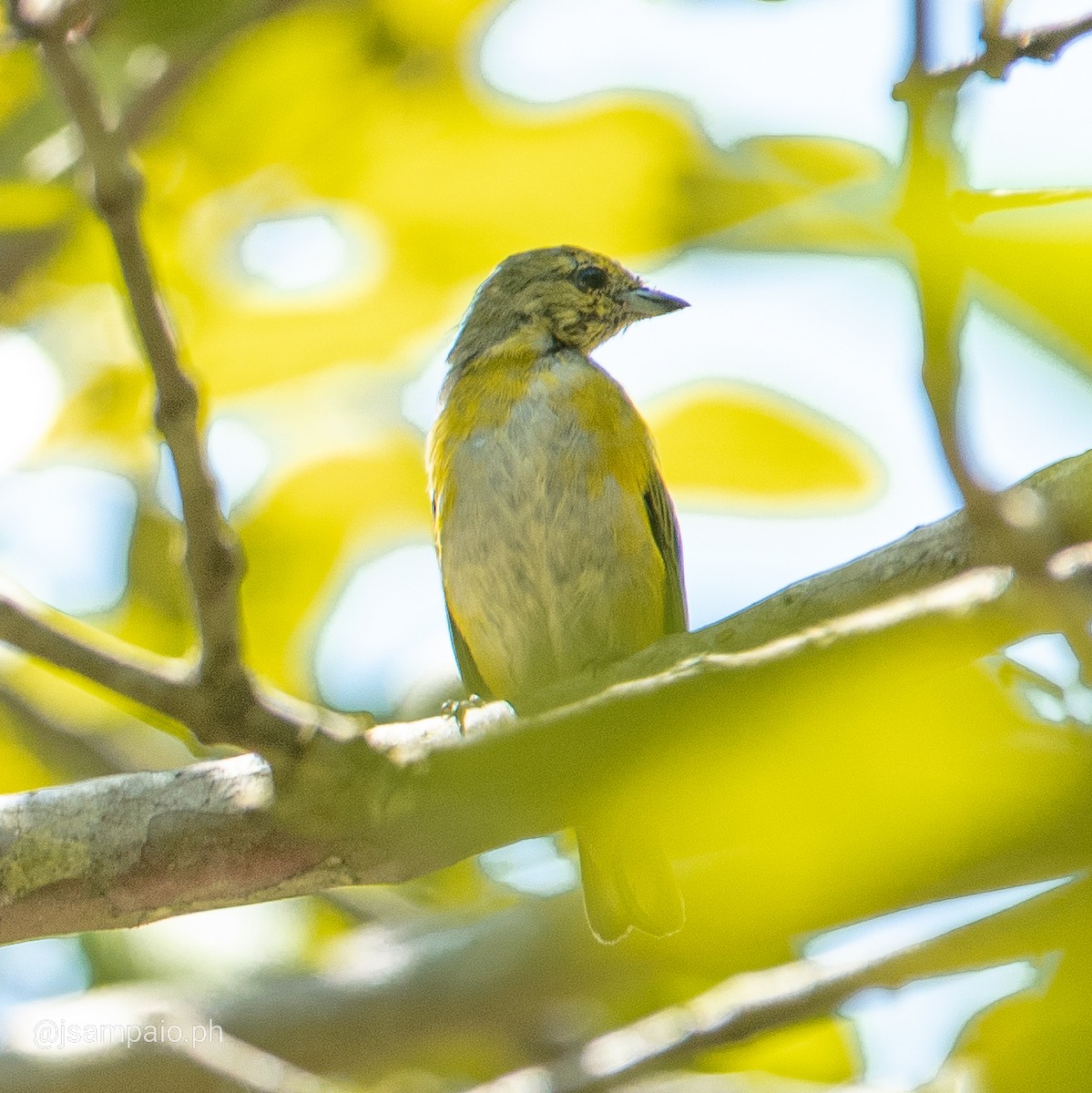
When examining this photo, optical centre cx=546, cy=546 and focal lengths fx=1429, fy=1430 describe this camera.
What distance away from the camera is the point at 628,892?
429 centimetres

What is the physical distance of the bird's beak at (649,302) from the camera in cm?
591

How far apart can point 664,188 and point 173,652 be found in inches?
107

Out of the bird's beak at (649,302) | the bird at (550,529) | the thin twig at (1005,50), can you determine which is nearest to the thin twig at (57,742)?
the bird at (550,529)

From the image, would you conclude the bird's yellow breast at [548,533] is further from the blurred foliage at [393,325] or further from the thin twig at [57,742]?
the thin twig at [57,742]

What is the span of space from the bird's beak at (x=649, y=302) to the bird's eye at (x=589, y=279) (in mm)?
136

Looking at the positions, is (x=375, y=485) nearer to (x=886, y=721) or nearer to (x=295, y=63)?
(x=295, y=63)

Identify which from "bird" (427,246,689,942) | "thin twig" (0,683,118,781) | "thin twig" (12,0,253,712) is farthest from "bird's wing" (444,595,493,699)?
"thin twig" (12,0,253,712)

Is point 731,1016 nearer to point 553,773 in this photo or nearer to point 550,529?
point 553,773

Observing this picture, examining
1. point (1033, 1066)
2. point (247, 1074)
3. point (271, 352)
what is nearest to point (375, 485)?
point (271, 352)

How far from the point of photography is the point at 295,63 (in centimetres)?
401

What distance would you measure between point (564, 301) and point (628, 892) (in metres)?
2.56

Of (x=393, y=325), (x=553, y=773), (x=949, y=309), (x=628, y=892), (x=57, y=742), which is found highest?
(x=57, y=742)

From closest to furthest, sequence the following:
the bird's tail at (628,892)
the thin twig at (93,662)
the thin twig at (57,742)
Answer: the thin twig at (93,662) → the bird's tail at (628,892) → the thin twig at (57,742)

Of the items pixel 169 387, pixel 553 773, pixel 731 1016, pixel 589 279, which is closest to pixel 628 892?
pixel 731 1016
